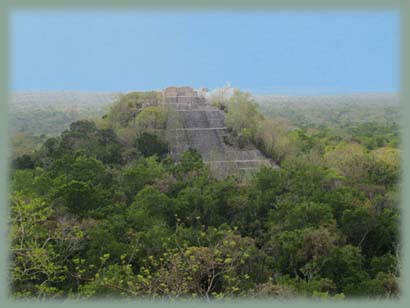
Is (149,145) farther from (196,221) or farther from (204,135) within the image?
(196,221)

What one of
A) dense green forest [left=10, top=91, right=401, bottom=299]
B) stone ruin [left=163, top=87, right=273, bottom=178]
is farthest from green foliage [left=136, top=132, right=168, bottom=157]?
stone ruin [left=163, top=87, right=273, bottom=178]

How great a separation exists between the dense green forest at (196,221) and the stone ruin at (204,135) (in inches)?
23.9

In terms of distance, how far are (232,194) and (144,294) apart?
21.5ft

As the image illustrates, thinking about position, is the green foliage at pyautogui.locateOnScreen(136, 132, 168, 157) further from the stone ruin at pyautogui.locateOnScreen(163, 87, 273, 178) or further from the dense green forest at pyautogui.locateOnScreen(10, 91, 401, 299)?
the stone ruin at pyautogui.locateOnScreen(163, 87, 273, 178)

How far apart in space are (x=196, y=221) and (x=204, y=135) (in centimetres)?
825

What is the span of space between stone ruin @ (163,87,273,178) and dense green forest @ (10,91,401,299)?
0.61 meters

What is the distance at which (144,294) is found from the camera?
591 centimetres

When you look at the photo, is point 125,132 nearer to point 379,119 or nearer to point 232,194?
point 232,194

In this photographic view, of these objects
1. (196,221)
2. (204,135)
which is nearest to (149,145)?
(204,135)

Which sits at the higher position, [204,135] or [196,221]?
[204,135]

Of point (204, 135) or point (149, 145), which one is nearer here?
point (149, 145)

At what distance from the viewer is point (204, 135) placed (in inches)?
768

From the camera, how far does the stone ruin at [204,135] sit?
17250mm

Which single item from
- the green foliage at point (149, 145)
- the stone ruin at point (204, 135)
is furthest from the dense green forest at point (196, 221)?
the stone ruin at point (204, 135)
